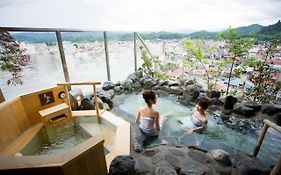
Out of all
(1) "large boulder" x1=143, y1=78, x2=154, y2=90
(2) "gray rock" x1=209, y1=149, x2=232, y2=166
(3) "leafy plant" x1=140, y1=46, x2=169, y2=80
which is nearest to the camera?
(2) "gray rock" x1=209, y1=149, x2=232, y2=166

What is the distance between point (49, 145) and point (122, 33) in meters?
4.24

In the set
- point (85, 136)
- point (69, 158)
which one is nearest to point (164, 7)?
point (85, 136)

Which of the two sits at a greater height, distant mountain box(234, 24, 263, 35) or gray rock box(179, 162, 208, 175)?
distant mountain box(234, 24, 263, 35)

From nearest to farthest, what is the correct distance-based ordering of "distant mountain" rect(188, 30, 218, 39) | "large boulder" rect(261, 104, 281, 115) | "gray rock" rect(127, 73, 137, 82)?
"large boulder" rect(261, 104, 281, 115), "distant mountain" rect(188, 30, 218, 39), "gray rock" rect(127, 73, 137, 82)

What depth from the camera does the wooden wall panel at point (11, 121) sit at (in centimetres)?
256

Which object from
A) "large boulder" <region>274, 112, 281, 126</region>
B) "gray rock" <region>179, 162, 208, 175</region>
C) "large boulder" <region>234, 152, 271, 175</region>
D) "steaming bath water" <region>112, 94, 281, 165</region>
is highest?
"large boulder" <region>234, 152, 271, 175</region>

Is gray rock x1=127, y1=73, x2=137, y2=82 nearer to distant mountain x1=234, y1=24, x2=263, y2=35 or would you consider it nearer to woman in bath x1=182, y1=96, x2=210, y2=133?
woman in bath x1=182, y1=96, x2=210, y2=133

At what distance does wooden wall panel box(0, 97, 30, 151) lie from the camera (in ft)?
8.41

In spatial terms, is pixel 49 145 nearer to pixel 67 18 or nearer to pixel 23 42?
pixel 23 42

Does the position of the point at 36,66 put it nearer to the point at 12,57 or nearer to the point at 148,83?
the point at 12,57

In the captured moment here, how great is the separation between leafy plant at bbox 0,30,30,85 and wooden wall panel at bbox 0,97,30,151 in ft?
1.92

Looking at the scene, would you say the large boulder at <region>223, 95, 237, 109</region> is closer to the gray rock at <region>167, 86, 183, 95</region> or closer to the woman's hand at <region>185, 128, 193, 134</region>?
the woman's hand at <region>185, 128, 193, 134</region>

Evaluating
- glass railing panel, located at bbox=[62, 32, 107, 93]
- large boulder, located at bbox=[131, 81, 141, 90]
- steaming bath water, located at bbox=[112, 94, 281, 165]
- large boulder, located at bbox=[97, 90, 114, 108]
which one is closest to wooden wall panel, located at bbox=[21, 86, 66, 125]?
glass railing panel, located at bbox=[62, 32, 107, 93]

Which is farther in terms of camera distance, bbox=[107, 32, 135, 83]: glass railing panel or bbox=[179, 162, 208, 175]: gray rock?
bbox=[107, 32, 135, 83]: glass railing panel
